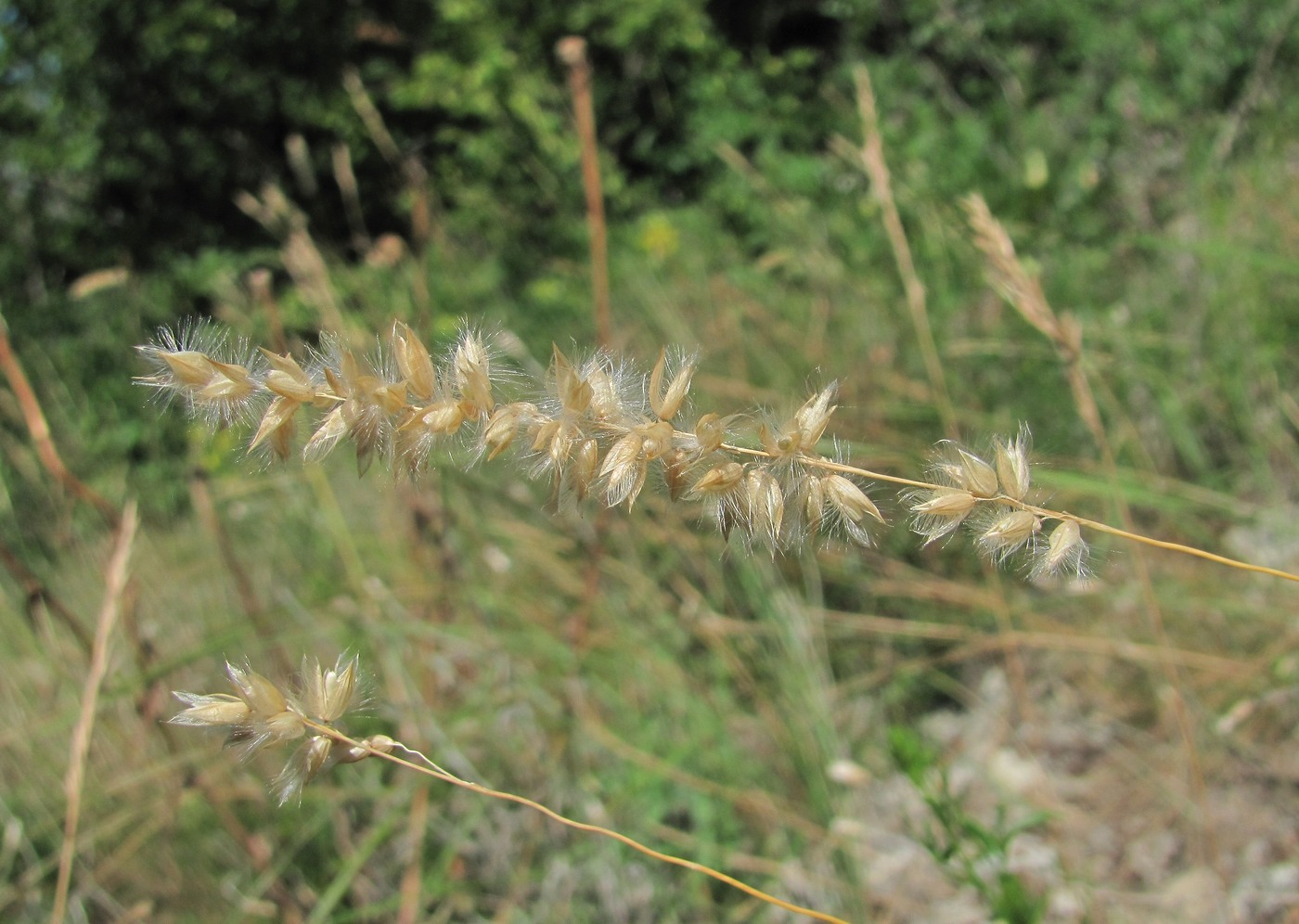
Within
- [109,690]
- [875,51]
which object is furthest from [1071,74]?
[109,690]

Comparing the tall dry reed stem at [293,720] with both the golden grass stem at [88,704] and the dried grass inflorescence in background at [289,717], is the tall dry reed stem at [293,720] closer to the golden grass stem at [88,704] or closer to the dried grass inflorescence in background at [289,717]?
the dried grass inflorescence in background at [289,717]

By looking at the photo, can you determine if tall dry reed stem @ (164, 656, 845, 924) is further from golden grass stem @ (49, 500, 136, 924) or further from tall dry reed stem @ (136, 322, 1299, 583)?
Answer: golden grass stem @ (49, 500, 136, 924)

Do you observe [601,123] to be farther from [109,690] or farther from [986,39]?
[109,690]

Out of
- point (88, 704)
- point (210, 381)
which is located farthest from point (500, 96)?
point (210, 381)

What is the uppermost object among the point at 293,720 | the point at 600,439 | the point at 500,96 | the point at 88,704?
the point at 600,439

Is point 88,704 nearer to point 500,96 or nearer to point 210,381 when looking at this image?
point 210,381
